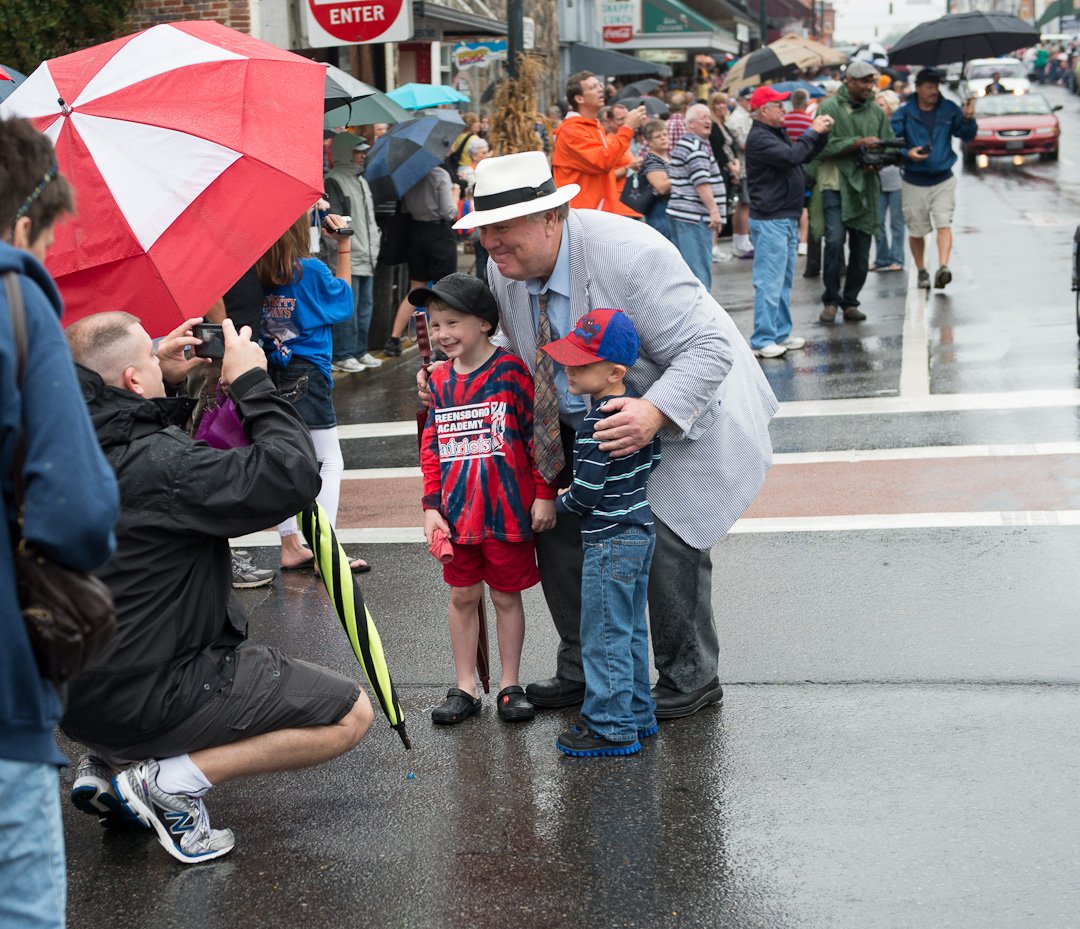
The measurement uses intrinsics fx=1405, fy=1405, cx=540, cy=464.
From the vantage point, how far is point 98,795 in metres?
4.00

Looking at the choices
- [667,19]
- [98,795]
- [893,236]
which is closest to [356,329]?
[893,236]

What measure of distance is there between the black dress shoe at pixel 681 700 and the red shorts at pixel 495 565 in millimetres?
583

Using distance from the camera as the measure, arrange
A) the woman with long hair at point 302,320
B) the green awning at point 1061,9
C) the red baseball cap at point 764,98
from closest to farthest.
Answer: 1. the woman with long hair at point 302,320
2. the red baseball cap at point 764,98
3. the green awning at point 1061,9

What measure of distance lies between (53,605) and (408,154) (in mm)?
9735

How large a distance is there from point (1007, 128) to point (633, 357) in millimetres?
29129

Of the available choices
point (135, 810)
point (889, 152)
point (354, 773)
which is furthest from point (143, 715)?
point (889, 152)

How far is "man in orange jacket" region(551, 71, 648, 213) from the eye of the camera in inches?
436

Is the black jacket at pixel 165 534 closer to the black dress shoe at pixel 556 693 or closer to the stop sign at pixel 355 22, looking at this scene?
the black dress shoe at pixel 556 693

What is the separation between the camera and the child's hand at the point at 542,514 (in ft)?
15.0

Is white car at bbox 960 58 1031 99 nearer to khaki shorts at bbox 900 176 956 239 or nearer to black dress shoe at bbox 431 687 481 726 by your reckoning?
khaki shorts at bbox 900 176 956 239

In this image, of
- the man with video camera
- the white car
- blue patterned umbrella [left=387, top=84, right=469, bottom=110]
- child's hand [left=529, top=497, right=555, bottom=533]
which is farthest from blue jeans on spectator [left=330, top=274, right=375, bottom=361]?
the white car

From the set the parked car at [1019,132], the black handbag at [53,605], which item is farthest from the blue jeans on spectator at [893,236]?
the parked car at [1019,132]

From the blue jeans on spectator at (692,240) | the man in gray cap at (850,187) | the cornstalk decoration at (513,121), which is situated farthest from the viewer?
the man in gray cap at (850,187)

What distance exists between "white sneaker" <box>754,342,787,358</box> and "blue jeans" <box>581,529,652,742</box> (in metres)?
6.89
